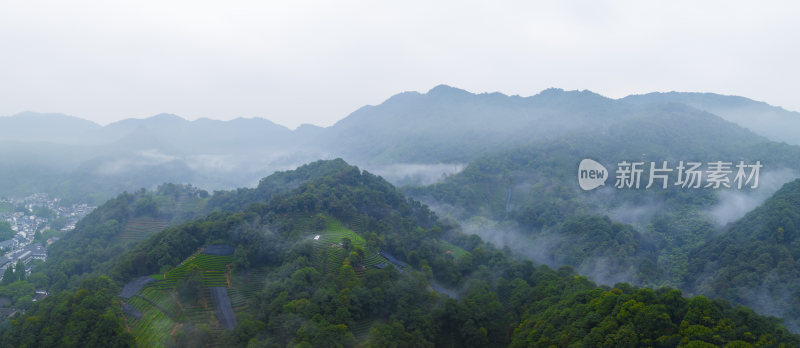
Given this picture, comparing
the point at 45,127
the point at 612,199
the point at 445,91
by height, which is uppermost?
the point at 445,91

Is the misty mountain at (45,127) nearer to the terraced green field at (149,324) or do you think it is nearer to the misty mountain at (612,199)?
the misty mountain at (612,199)

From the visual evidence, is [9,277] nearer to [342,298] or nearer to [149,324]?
[149,324]

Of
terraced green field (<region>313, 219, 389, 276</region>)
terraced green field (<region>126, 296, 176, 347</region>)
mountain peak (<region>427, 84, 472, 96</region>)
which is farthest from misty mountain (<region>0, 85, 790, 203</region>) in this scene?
terraced green field (<region>126, 296, 176, 347</region>)

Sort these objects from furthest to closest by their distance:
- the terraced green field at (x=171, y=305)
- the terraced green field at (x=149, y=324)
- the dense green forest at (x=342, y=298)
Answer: the terraced green field at (x=171, y=305) < the terraced green field at (x=149, y=324) < the dense green forest at (x=342, y=298)

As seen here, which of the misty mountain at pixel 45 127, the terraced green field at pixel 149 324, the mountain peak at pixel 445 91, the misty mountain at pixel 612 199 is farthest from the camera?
the misty mountain at pixel 45 127

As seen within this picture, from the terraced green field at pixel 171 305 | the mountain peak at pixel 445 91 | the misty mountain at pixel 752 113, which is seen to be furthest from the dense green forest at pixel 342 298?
the mountain peak at pixel 445 91

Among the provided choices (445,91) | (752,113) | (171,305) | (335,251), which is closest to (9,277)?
(171,305)
